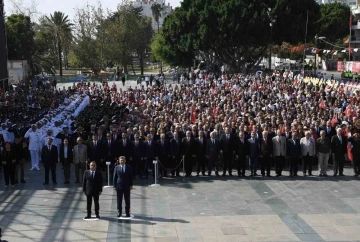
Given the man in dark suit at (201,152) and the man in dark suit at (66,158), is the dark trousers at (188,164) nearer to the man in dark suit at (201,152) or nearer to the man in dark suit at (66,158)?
the man in dark suit at (201,152)

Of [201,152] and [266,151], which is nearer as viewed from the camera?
[266,151]

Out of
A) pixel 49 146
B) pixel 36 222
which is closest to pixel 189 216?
pixel 36 222

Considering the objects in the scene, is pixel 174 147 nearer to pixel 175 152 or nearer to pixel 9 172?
pixel 175 152

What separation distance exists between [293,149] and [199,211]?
15.3 ft

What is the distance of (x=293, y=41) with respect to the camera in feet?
177

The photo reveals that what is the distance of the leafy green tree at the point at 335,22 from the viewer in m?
76.0

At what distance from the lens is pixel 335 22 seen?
252ft

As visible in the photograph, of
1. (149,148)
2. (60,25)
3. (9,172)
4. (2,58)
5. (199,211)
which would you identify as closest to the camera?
(199,211)

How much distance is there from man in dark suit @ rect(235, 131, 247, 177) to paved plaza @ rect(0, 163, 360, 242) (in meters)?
0.43

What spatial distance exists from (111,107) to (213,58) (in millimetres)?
36836

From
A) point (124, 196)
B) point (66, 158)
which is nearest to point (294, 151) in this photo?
point (124, 196)

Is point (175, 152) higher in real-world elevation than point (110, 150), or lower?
lower

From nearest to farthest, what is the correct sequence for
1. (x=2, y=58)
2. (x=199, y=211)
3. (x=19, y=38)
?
(x=199, y=211) < (x=2, y=58) < (x=19, y=38)

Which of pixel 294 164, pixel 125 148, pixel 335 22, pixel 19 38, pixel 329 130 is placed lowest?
pixel 294 164
